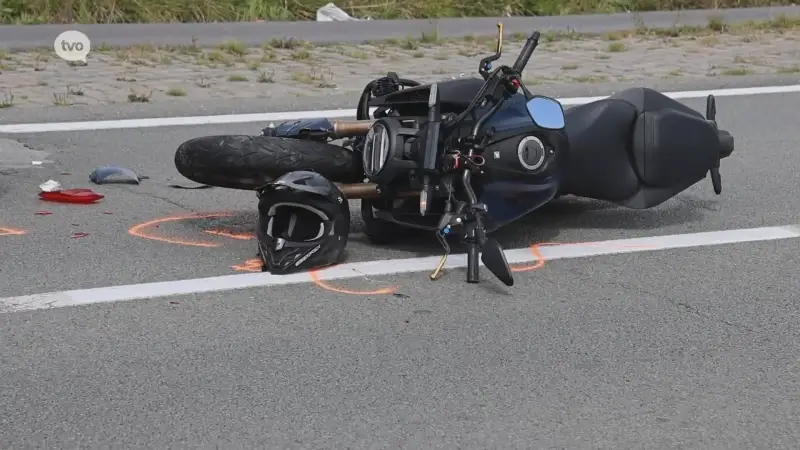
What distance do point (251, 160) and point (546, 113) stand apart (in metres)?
1.36

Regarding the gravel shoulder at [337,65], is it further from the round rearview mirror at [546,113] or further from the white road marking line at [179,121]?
the round rearview mirror at [546,113]

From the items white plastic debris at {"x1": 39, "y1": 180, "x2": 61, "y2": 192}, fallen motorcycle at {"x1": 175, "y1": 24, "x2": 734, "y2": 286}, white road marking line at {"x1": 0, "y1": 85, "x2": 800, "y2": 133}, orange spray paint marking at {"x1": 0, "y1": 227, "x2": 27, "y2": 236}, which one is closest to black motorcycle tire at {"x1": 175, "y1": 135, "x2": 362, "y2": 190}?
fallen motorcycle at {"x1": 175, "y1": 24, "x2": 734, "y2": 286}

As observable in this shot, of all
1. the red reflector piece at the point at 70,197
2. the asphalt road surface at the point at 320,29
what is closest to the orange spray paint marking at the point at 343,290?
the red reflector piece at the point at 70,197

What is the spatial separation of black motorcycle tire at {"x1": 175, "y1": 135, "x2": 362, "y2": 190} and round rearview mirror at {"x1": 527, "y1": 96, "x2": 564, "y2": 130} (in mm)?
978

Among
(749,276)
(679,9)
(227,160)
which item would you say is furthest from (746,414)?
(679,9)

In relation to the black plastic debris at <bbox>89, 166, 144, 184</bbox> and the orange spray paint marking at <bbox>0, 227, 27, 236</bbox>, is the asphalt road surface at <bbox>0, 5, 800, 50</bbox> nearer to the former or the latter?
the black plastic debris at <bbox>89, 166, 144, 184</bbox>

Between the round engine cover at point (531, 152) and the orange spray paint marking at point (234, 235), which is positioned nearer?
the round engine cover at point (531, 152)

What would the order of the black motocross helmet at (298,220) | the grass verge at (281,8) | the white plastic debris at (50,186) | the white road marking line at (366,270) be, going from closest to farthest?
the white road marking line at (366,270), the black motocross helmet at (298,220), the white plastic debris at (50,186), the grass verge at (281,8)

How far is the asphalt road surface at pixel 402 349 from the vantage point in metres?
3.99

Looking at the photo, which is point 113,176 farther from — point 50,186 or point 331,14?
point 331,14

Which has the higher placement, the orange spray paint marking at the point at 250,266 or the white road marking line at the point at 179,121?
the white road marking line at the point at 179,121

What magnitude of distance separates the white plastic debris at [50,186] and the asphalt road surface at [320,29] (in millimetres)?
5381

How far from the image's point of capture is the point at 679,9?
1708 centimetres

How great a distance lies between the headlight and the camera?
5.61 metres
